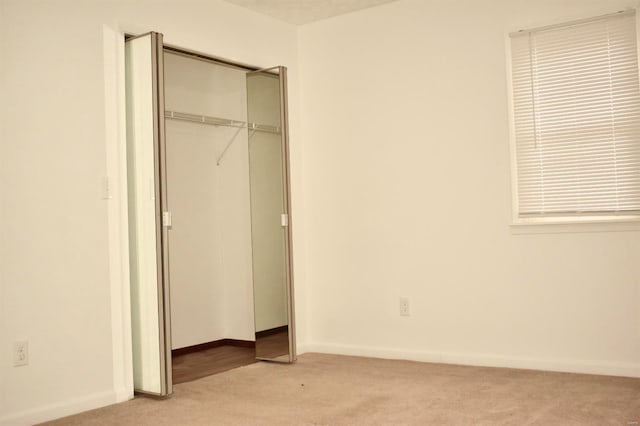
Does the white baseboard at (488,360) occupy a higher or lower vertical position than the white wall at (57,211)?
lower

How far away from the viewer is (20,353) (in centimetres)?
325

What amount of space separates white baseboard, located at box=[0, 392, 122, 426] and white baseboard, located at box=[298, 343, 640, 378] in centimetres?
178

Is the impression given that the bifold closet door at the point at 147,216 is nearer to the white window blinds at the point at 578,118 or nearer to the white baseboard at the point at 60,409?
the white baseboard at the point at 60,409

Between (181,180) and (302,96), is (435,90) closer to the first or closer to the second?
(302,96)

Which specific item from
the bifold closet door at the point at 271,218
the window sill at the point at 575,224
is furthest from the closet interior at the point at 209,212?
the window sill at the point at 575,224

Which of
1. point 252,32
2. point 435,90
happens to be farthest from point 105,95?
point 435,90

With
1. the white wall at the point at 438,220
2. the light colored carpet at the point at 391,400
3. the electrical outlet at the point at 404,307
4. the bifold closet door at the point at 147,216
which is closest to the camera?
the light colored carpet at the point at 391,400

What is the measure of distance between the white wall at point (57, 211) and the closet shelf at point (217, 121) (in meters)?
1.17

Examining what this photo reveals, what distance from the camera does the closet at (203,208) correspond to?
373 centimetres

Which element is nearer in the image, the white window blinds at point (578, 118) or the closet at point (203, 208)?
the closet at point (203, 208)

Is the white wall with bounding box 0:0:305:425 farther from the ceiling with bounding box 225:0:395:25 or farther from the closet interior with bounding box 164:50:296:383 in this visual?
the closet interior with bounding box 164:50:296:383

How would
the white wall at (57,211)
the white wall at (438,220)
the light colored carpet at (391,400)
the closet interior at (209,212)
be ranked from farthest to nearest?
the closet interior at (209,212) < the white wall at (438,220) < the white wall at (57,211) < the light colored carpet at (391,400)

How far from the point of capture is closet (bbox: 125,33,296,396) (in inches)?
147

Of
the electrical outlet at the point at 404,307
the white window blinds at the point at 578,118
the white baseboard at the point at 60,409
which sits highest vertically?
the white window blinds at the point at 578,118
